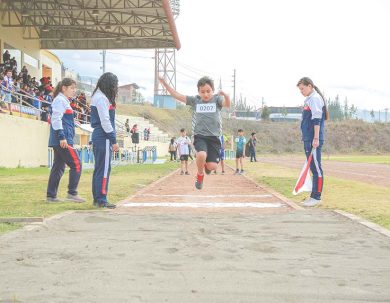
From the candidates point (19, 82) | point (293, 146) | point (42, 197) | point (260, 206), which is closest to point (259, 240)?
point (260, 206)

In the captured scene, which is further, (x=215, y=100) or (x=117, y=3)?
(x=117, y=3)

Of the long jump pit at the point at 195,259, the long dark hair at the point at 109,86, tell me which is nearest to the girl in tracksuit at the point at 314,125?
the long jump pit at the point at 195,259

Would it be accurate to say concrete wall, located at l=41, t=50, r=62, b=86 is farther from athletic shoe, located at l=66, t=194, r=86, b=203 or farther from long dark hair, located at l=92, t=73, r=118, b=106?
long dark hair, located at l=92, t=73, r=118, b=106

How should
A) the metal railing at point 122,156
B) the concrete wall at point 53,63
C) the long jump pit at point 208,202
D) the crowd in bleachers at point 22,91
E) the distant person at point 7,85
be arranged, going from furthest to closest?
1. the concrete wall at point 53,63
2. the metal railing at point 122,156
3. the crowd in bleachers at point 22,91
4. the distant person at point 7,85
5. the long jump pit at point 208,202

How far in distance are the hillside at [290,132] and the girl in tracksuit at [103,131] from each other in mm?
72514

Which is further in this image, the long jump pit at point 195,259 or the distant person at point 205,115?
the distant person at point 205,115

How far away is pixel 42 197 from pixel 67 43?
3056 centimetres

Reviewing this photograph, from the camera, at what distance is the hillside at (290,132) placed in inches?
3364

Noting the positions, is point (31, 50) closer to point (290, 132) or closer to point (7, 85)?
point (7, 85)

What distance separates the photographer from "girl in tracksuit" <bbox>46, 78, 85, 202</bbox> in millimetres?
8688

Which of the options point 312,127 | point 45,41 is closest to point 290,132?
point 45,41

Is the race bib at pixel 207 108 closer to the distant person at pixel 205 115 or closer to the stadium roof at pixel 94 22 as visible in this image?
the distant person at pixel 205 115

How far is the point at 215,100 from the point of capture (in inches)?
323

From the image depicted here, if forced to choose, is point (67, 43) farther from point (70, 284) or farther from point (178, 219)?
point (70, 284)
